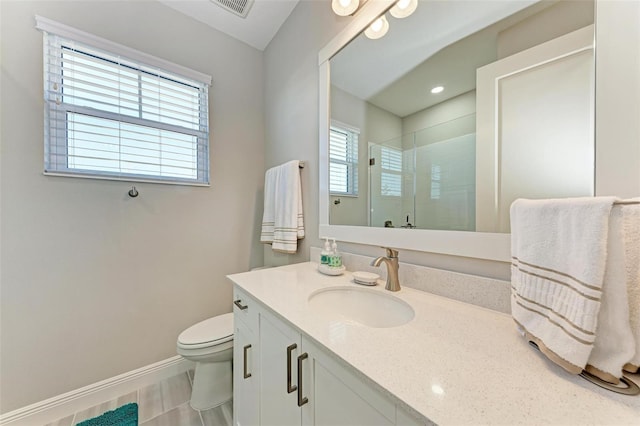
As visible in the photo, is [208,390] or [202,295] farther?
[202,295]

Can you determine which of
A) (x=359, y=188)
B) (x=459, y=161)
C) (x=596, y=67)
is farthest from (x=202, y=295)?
(x=596, y=67)

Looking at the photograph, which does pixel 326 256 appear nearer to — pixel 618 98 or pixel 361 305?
pixel 361 305

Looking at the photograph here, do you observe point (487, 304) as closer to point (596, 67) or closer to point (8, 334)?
point (596, 67)

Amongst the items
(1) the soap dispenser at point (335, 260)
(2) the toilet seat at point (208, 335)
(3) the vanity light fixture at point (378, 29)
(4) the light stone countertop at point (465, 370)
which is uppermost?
(3) the vanity light fixture at point (378, 29)

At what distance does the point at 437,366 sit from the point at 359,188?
911 mm

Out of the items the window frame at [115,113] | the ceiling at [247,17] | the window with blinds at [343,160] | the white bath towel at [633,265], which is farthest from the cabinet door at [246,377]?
the ceiling at [247,17]

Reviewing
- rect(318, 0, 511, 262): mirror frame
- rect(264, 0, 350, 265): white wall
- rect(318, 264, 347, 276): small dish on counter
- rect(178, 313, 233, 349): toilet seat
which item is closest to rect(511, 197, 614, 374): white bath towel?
rect(318, 0, 511, 262): mirror frame

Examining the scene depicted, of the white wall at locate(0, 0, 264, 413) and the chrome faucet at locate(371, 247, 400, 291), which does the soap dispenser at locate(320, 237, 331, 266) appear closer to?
the chrome faucet at locate(371, 247, 400, 291)

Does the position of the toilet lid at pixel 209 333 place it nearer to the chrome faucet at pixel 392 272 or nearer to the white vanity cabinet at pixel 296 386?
the white vanity cabinet at pixel 296 386

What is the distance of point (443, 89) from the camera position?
34.1 inches

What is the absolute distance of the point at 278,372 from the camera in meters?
0.77

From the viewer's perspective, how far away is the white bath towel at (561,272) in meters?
0.42

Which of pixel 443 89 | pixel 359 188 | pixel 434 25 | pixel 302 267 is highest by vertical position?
pixel 434 25

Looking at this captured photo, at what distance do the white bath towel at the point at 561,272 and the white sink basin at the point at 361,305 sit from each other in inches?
15.4
